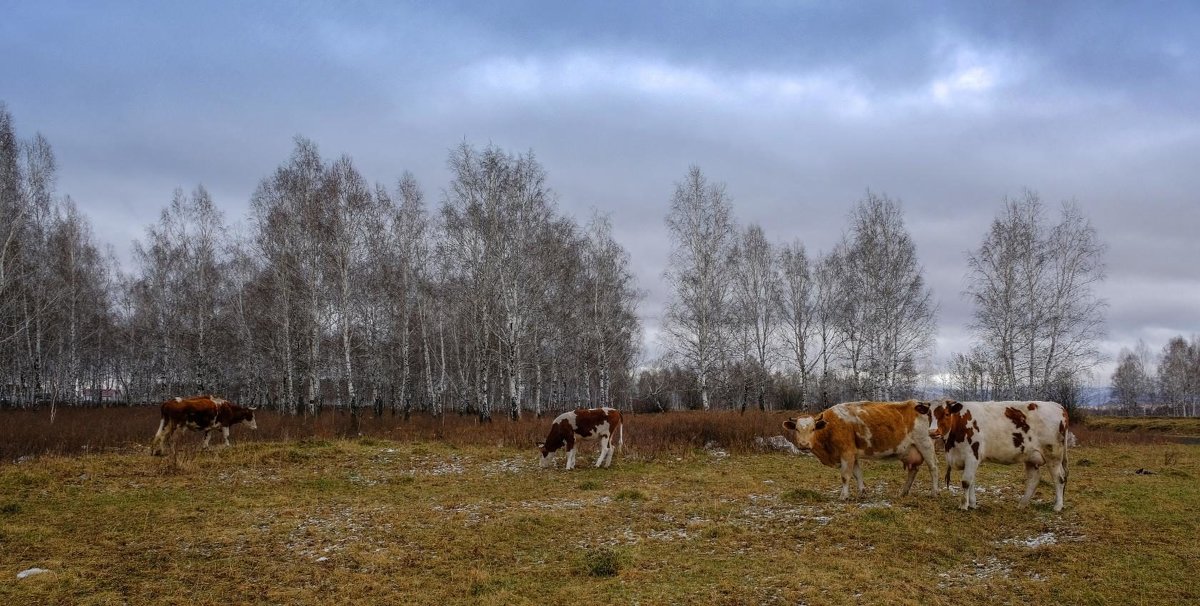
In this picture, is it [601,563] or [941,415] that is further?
[941,415]

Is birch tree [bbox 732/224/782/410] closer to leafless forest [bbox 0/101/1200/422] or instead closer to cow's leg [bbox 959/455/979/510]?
leafless forest [bbox 0/101/1200/422]

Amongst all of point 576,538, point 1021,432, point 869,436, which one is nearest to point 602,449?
point 869,436

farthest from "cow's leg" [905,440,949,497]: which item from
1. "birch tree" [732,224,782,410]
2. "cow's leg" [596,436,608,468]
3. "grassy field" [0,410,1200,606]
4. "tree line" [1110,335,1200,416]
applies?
"tree line" [1110,335,1200,416]

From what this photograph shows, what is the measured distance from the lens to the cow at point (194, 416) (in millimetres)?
17656

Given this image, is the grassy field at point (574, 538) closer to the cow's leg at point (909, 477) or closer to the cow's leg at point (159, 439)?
the cow's leg at point (909, 477)

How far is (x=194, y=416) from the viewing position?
18422 mm

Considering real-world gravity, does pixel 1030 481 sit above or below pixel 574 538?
above

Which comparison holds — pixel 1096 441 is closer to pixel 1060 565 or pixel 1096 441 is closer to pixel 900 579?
pixel 1060 565

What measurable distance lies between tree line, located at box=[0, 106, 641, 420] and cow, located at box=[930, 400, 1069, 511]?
19074mm

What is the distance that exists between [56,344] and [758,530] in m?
52.6

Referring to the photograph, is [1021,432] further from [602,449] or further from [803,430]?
[602,449]

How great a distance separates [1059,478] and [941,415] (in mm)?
1949

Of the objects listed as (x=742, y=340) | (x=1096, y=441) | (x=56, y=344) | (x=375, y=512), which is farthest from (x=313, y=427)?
(x=56, y=344)

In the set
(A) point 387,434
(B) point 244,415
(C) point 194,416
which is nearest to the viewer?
(C) point 194,416
